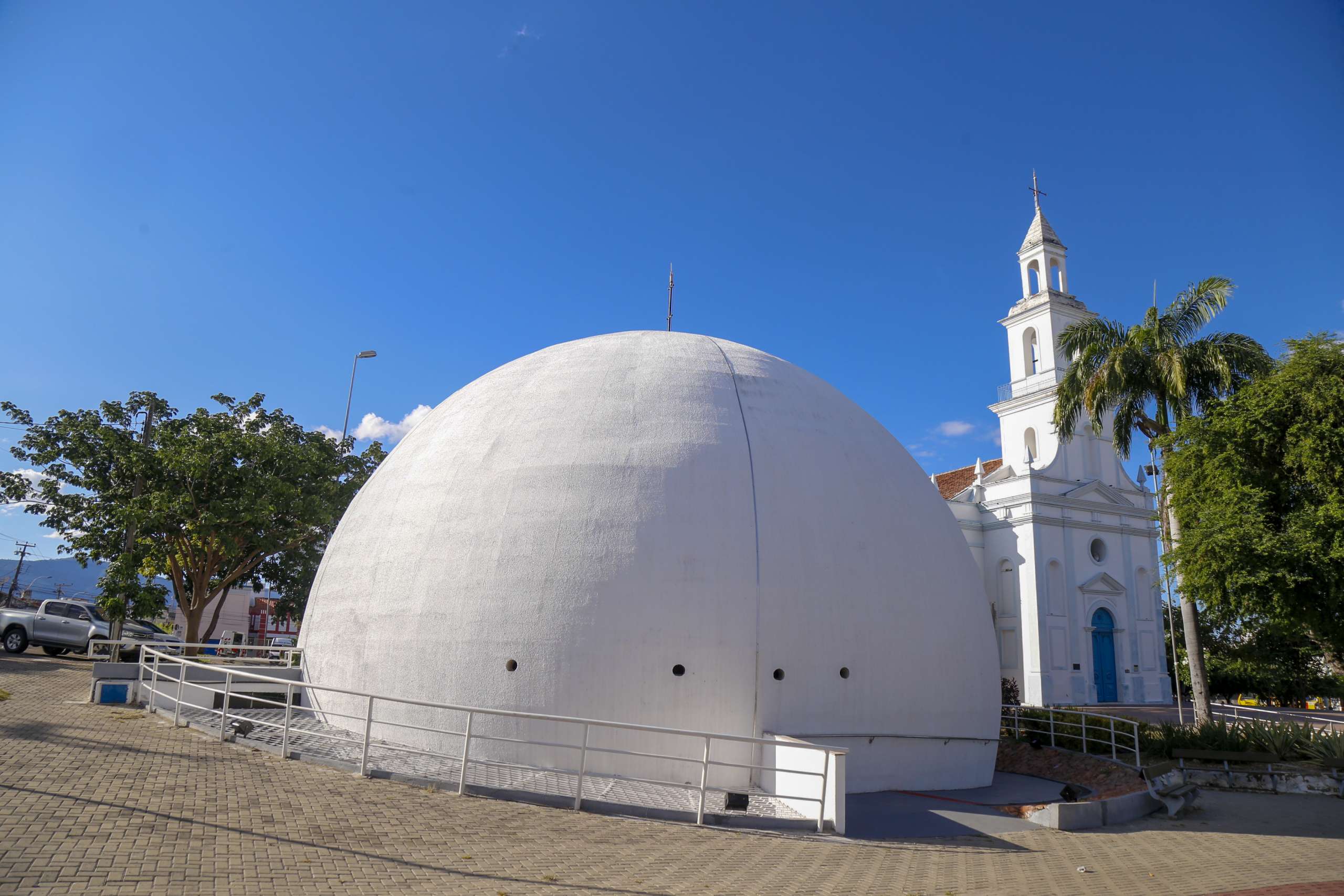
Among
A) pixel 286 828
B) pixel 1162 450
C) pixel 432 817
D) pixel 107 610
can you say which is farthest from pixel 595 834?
pixel 107 610

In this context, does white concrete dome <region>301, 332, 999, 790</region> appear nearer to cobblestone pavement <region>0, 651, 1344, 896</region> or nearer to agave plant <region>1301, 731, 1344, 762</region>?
cobblestone pavement <region>0, 651, 1344, 896</region>

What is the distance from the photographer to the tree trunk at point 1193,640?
17.7m

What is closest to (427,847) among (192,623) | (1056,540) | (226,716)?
(226,716)

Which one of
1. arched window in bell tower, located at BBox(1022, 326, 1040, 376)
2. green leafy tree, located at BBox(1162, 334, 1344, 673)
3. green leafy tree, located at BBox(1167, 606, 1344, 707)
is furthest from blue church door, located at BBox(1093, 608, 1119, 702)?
green leafy tree, located at BBox(1162, 334, 1344, 673)

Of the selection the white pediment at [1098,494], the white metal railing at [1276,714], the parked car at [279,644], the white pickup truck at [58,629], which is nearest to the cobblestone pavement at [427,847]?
the parked car at [279,644]

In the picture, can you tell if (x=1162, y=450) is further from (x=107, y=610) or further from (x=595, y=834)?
(x=107, y=610)

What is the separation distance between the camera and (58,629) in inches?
1005

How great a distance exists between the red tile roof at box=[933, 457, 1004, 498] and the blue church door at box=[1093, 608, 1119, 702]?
937cm

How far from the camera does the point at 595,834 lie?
8312mm

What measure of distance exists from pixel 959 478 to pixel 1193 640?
2891 centimetres

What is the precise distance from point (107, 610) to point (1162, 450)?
26.6m

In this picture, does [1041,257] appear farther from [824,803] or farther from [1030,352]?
[824,803]

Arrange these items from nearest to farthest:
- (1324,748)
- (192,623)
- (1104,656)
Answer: (1324,748) → (192,623) → (1104,656)

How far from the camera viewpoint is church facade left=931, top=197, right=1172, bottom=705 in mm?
35812
